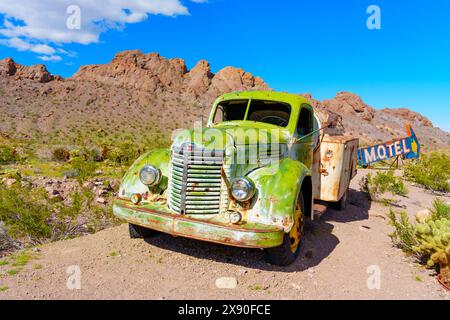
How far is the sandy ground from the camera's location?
3.47m

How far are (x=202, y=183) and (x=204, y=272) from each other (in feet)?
3.58

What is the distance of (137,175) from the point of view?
468 centimetres

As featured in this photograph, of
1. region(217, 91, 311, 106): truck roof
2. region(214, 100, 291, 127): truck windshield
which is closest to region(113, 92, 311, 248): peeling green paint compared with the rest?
region(214, 100, 291, 127): truck windshield

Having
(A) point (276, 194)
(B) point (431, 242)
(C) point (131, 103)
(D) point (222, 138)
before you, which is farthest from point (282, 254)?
(C) point (131, 103)

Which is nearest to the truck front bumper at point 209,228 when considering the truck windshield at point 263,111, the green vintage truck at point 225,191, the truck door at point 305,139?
the green vintage truck at point 225,191

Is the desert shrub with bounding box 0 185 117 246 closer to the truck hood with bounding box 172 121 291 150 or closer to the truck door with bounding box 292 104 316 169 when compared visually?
the truck hood with bounding box 172 121 291 150

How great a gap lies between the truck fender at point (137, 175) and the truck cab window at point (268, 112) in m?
1.76

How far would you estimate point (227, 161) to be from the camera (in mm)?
4020

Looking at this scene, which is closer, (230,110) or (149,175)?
(149,175)

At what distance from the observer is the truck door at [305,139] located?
5289 mm

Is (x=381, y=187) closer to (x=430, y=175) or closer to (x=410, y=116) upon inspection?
(x=430, y=175)

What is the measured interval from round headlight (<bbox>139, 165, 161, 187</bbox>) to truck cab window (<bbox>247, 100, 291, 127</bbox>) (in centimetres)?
212

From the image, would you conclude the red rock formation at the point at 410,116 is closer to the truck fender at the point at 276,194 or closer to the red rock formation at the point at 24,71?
the red rock formation at the point at 24,71
